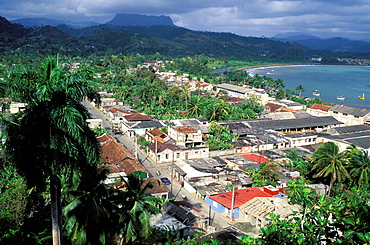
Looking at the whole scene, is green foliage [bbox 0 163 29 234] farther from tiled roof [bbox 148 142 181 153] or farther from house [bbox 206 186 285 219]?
tiled roof [bbox 148 142 181 153]

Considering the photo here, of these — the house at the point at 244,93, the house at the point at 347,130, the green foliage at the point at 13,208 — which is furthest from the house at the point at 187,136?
the house at the point at 244,93

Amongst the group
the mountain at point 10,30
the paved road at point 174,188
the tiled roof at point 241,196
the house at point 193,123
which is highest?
the mountain at point 10,30

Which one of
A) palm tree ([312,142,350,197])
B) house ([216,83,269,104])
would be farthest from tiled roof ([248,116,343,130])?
house ([216,83,269,104])

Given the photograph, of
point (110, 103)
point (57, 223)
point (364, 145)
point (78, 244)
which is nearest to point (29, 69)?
point (57, 223)

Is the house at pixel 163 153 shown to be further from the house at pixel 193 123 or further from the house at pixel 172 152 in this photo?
the house at pixel 193 123

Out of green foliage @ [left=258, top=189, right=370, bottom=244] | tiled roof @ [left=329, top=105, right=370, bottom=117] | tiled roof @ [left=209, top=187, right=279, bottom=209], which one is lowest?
tiled roof @ [left=209, top=187, right=279, bottom=209]
